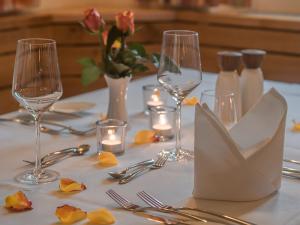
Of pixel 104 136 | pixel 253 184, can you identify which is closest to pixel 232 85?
pixel 104 136

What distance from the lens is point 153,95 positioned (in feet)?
6.02

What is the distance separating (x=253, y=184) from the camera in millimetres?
1154

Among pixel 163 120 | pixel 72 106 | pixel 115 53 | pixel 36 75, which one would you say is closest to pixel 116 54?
pixel 115 53

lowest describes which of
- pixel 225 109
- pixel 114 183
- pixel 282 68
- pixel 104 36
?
pixel 282 68

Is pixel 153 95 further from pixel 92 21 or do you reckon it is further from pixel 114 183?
pixel 114 183

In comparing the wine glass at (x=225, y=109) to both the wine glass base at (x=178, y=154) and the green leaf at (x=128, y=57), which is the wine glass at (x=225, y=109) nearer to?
the wine glass base at (x=178, y=154)

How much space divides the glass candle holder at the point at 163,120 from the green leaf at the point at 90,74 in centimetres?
17

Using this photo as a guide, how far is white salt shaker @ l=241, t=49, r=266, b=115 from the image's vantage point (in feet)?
5.38

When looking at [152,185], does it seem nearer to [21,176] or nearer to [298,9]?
[21,176]

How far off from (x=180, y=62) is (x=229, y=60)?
26 cm

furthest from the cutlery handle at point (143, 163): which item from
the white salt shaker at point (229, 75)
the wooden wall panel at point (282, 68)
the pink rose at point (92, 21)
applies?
the wooden wall panel at point (282, 68)

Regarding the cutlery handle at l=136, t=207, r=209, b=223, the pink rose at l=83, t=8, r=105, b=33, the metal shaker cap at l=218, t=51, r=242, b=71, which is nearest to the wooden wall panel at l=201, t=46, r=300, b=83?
the metal shaker cap at l=218, t=51, r=242, b=71

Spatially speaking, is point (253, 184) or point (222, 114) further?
point (222, 114)

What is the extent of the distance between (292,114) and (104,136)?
0.64 meters
